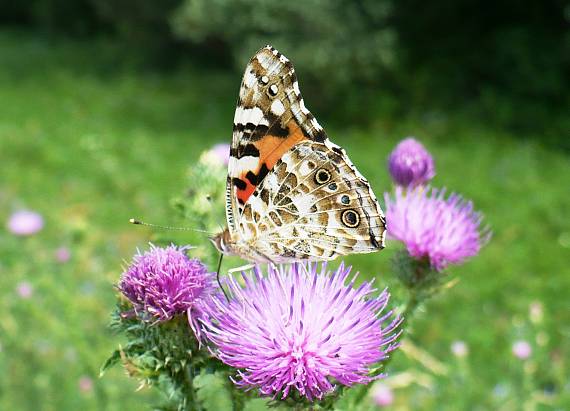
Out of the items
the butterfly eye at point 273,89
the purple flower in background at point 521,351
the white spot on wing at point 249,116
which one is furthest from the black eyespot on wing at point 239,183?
the purple flower in background at point 521,351

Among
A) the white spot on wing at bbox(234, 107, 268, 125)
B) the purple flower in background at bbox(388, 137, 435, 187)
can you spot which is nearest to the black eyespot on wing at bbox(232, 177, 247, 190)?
the white spot on wing at bbox(234, 107, 268, 125)

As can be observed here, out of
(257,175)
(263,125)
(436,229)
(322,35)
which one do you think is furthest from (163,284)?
(322,35)

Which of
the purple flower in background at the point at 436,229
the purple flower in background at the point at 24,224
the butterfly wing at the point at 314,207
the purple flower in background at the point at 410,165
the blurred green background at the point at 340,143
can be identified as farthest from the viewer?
the purple flower in background at the point at 24,224

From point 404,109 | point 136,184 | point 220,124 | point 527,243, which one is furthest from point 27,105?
point 527,243

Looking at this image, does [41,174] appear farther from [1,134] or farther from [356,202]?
[356,202]

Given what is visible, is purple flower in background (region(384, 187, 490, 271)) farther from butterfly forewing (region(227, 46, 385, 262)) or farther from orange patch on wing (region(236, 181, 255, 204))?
orange patch on wing (region(236, 181, 255, 204))

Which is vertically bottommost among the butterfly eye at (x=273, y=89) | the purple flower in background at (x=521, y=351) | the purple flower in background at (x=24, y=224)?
the purple flower in background at (x=521, y=351)

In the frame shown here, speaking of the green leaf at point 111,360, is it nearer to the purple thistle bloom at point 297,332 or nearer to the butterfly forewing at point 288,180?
the purple thistle bloom at point 297,332
